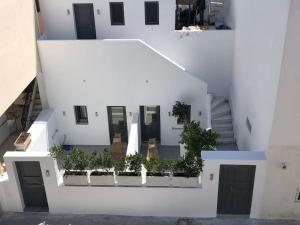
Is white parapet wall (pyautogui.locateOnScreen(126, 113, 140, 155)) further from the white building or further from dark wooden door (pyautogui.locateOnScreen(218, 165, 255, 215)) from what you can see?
dark wooden door (pyautogui.locateOnScreen(218, 165, 255, 215))

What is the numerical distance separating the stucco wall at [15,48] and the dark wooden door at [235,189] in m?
7.76

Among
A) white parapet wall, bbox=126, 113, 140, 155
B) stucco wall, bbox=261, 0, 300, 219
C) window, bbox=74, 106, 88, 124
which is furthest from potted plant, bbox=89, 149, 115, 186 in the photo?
window, bbox=74, 106, 88, 124

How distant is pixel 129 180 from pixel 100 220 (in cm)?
189

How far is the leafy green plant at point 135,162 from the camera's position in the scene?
11414 mm

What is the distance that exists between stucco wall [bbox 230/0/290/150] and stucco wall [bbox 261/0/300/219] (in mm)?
195

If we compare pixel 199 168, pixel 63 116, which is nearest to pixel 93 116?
pixel 63 116

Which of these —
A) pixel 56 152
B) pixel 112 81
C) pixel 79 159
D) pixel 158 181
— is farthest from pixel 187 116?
pixel 56 152

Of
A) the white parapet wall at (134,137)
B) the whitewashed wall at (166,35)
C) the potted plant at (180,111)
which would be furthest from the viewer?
the whitewashed wall at (166,35)

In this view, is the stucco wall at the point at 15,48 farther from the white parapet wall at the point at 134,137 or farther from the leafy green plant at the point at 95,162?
the white parapet wall at the point at 134,137

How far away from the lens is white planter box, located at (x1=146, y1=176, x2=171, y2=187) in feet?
37.7

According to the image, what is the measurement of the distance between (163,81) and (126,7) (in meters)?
3.85

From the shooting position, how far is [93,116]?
16.3 metres

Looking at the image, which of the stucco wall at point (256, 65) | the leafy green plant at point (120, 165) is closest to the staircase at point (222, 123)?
the stucco wall at point (256, 65)

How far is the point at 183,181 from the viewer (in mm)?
11484
